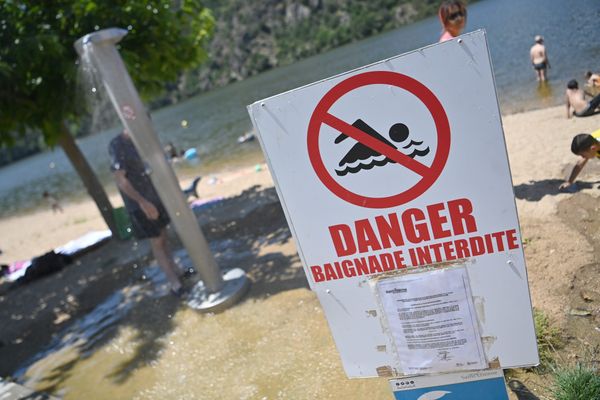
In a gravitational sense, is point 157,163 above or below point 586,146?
above

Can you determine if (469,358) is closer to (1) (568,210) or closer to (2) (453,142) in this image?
(2) (453,142)

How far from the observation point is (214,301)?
457 centimetres

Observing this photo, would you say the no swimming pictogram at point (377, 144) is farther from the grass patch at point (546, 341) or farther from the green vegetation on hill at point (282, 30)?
the green vegetation on hill at point (282, 30)

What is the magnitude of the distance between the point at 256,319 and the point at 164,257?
161 cm

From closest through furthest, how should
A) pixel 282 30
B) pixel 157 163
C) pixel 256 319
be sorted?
pixel 256 319
pixel 157 163
pixel 282 30

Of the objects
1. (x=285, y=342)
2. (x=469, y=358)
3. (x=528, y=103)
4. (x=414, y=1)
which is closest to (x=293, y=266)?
(x=285, y=342)

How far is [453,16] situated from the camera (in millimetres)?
3662

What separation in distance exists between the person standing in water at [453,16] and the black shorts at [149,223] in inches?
136

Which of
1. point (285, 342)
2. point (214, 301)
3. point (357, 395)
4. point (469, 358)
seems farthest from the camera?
point (214, 301)

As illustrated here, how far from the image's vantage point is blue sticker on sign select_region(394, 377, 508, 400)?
71.0 inches

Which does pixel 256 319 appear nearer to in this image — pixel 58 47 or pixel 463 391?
pixel 463 391

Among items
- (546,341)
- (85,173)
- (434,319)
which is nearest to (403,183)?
(434,319)

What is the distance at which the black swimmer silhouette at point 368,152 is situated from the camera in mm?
1625

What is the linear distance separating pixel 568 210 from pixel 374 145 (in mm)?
3664
